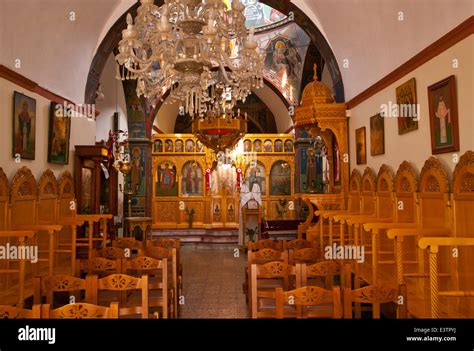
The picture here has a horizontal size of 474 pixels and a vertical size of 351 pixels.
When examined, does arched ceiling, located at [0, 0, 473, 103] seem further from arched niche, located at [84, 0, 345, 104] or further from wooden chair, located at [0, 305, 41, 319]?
wooden chair, located at [0, 305, 41, 319]

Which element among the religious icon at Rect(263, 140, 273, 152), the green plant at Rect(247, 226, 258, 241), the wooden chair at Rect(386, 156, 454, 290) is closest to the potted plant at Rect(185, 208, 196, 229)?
the green plant at Rect(247, 226, 258, 241)

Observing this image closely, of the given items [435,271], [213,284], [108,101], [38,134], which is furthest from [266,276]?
[108,101]

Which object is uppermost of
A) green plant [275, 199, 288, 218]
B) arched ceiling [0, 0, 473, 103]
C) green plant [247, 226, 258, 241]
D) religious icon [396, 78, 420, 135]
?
arched ceiling [0, 0, 473, 103]

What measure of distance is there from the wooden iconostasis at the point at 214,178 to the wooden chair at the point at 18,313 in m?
11.5

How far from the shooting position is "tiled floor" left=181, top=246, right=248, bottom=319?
575cm

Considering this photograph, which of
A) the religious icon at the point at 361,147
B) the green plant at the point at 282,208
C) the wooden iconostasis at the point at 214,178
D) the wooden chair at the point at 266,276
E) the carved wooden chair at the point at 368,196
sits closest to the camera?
the wooden chair at the point at 266,276

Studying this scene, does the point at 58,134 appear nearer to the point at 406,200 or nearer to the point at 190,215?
the point at 406,200

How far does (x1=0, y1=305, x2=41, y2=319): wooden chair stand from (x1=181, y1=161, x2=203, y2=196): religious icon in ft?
39.6

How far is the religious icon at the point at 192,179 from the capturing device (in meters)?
14.7

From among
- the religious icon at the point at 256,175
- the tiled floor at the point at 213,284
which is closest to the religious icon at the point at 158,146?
the religious icon at the point at 256,175

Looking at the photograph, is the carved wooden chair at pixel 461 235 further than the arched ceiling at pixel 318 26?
No

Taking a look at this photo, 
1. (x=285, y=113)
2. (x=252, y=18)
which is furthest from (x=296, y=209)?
(x=252, y=18)

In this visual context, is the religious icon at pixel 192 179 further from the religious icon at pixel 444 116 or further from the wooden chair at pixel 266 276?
the religious icon at pixel 444 116
